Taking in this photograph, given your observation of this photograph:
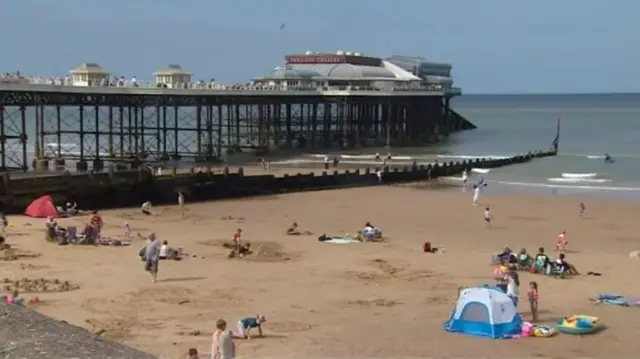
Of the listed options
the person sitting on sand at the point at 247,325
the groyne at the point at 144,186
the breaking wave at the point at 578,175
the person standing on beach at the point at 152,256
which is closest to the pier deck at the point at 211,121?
the groyne at the point at 144,186

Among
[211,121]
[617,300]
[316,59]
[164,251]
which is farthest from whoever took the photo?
[316,59]

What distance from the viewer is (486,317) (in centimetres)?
1537

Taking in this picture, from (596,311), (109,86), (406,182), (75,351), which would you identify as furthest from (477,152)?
A: (75,351)

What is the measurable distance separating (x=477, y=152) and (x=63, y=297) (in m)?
57.7

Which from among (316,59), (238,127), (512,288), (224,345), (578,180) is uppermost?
(316,59)

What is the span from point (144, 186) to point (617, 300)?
21.4 meters

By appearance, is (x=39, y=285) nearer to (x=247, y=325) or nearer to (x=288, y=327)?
(x=247, y=325)

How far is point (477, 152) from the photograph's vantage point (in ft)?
236

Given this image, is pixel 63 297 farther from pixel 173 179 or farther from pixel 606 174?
pixel 606 174

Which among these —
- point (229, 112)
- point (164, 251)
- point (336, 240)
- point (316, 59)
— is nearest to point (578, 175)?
point (229, 112)

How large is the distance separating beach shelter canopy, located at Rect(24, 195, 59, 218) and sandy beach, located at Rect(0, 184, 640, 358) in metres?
0.49

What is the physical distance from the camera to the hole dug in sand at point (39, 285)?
17.7 meters

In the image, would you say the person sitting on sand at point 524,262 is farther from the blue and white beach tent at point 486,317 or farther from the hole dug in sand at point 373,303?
the blue and white beach tent at point 486,317

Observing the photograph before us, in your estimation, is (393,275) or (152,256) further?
(393,275)
